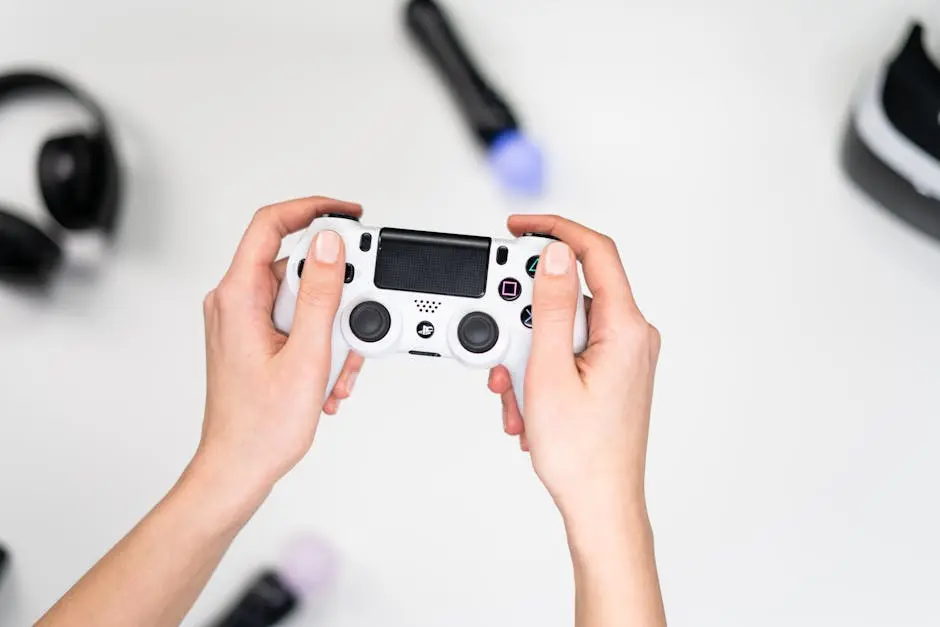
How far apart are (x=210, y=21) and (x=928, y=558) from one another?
92cm

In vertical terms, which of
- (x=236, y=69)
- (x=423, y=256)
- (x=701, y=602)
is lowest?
(x=701, y=602)

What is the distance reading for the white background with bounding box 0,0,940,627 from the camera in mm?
780

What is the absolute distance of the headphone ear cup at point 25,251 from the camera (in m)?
0.75

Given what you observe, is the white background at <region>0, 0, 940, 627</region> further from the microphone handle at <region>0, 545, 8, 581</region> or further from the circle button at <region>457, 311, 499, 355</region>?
the circle button at <region>457, 311, 499, 355</region>

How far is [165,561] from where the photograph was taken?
503mm

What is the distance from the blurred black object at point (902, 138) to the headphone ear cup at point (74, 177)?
0.75 metres

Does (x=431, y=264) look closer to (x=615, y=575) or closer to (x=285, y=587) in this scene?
(x=615, y=575)

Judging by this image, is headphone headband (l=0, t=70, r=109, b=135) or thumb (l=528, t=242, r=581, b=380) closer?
thumb (l=528, t=242, r=581, b=380)

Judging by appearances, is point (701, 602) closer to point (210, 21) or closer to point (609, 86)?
point (609, 86)

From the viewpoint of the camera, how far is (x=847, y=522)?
78 centimetres

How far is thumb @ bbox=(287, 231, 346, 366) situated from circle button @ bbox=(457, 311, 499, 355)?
0.29 ft

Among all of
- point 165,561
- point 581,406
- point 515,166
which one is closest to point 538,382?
point 581,406

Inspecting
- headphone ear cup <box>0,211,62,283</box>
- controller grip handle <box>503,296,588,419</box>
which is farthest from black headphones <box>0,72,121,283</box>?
controller grip handle <box>503,296,588,419</box>

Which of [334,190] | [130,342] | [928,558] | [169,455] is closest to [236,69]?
[334,190]
